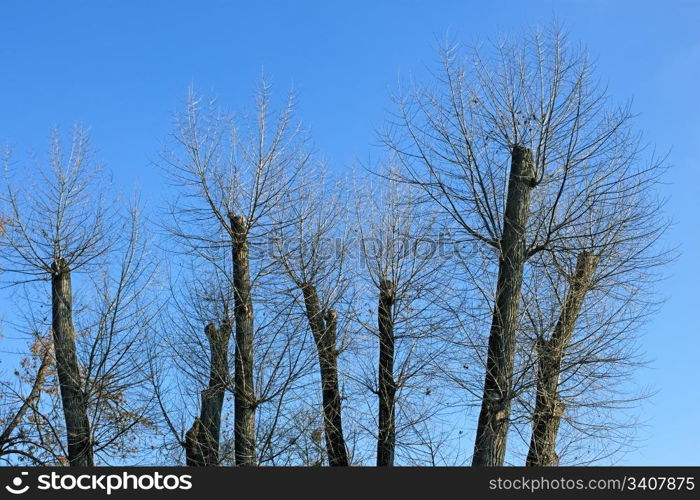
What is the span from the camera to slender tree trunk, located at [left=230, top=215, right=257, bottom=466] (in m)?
11.1

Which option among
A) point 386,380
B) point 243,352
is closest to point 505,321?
point 386,380

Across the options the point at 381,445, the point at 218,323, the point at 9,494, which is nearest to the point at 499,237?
the point at 381,445

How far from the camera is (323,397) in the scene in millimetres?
11969

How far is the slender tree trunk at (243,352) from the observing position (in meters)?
11.1

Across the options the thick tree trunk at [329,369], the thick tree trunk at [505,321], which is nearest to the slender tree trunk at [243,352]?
the thick tree trunk at [329,369]

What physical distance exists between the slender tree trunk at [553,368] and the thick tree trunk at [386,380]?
2.01 metres

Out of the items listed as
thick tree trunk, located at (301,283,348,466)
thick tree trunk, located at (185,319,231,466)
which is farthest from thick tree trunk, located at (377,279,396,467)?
thick tree trunk, located at (185,319,231,466)

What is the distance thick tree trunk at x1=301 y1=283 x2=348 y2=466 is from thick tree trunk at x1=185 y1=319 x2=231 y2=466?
52.2 inches

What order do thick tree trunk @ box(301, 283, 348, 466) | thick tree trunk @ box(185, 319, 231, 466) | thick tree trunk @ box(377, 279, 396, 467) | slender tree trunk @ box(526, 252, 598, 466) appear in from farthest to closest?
1. thick tree trunk @ box(301, 283, 348, 466)
2. thick tree trunk @ box(185, 319, 231, 466)
3. thick tree trunk @ box(377, 279, 396, 467)
4. slender tree trunk @ box(526, 252, 598, 466)

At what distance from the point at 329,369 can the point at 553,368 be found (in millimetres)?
3478

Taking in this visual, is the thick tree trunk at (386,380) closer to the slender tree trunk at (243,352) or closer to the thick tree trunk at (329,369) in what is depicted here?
the thick tree trunk at (329,369)

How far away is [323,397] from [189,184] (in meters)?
3.93

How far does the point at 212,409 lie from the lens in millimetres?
12094

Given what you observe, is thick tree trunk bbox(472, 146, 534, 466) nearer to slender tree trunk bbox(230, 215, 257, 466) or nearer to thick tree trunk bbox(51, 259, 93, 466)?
slender tree trunk bbox(230, 215, 257, 466)
